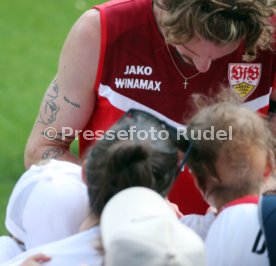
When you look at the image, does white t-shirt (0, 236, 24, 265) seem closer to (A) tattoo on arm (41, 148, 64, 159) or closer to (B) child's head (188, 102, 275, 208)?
(B) child's head (188, 102, 275, 208)

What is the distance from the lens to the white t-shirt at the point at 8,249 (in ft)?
7.97

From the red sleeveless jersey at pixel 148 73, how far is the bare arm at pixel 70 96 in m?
0.04

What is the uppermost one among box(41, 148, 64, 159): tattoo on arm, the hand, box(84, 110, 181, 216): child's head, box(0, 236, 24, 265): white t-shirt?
box(84, 110, 181, 216): child's head

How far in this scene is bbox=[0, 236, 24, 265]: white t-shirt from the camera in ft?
7.97

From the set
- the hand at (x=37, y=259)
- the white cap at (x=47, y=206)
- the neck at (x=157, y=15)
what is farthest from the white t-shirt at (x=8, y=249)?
the neck at (x=157, y=15)

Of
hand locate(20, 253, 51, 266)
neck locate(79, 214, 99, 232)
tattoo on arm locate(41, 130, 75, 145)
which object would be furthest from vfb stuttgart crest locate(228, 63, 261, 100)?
→ hand locate(20, 253, 51, 266)

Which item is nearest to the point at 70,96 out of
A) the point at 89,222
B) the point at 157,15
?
the point at 157,15

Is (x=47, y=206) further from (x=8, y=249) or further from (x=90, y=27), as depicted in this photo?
(x=90, y=27)

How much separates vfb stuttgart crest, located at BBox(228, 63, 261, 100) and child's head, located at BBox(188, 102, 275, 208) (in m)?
0.71

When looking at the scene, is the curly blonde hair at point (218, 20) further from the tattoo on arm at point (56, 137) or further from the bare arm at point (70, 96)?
the tattoo on arm at point (56, 137)

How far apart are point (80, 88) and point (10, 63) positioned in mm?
4398

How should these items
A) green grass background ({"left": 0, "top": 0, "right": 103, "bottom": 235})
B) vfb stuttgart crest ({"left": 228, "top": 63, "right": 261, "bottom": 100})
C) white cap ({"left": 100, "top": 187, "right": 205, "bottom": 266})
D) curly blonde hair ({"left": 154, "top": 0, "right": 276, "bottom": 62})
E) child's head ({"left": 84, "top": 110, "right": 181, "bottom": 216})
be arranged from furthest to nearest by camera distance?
green grass background ({"left": 0, "top": 0, "right": 103, "bottom": 235})
vfb stuttgart crest ({"left": 228, "top": 63, "right": 261, "bottom": 100})
curly blonde hair ({"left": 154, "top": 0, "right": 276, "bottom": 62})
child's head ({"left": 84, "top": 110, "right": 181, "bottom": 216})
white cap ({"left": 100, "top": 187, "right": 205, "bottom": 266})

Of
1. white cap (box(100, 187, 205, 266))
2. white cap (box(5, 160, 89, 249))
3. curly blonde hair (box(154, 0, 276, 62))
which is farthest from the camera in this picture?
curly blonde hair (box(154, 0, 276, 62))

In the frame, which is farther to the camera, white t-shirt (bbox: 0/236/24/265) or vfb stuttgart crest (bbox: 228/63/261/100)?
vfb stuttgart crest (bbox: 228/63/261/100)
